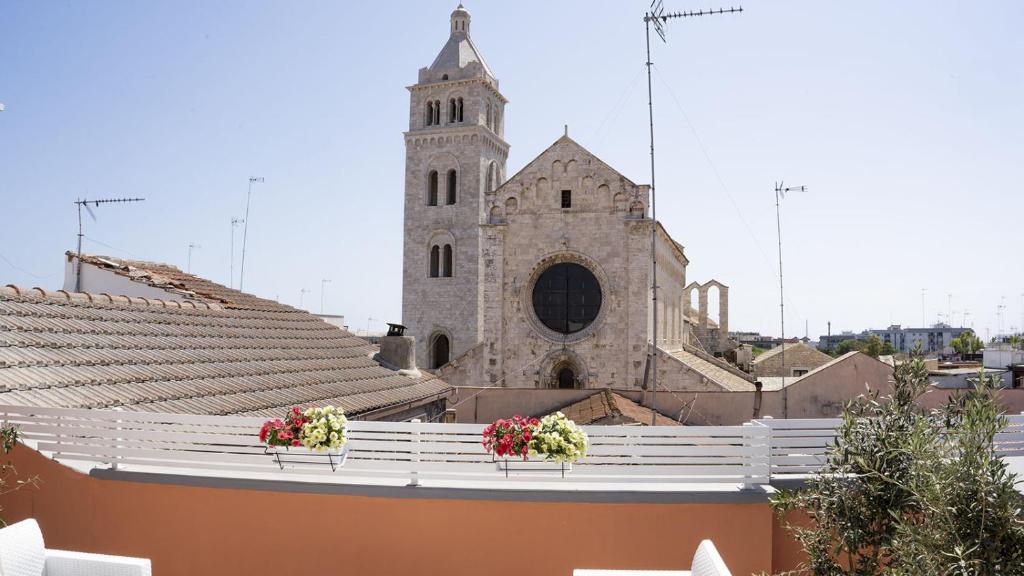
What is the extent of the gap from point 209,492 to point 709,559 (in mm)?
4745

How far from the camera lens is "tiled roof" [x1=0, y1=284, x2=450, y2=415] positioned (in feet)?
28.7

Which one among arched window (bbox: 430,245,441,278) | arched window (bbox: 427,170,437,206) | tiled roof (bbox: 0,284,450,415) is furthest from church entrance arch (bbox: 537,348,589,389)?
arched window (bbox: 427,170,437,206)

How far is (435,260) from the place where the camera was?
1681 inches

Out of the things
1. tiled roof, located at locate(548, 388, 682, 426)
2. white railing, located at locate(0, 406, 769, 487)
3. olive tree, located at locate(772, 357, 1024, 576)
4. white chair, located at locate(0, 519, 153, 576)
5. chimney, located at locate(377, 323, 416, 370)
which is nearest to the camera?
olive tree, located at locate(772, 357, 1024, 576)

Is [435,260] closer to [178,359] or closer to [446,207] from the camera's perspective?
[446,207]

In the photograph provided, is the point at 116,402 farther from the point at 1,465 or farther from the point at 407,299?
the point at 407,299

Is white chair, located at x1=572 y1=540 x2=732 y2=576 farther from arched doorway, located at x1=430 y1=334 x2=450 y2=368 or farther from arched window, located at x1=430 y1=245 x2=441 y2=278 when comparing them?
arched window, located at x1=430 y1=245 x2=441 y2=278

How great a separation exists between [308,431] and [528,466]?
7.17 feet

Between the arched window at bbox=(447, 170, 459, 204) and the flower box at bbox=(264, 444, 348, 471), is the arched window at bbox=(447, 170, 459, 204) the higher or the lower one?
the higher one

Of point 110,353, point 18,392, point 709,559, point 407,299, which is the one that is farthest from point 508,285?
point 709,559

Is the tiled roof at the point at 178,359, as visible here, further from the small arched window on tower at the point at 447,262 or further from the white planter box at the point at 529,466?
the small arched window on tower at the point at 447,262

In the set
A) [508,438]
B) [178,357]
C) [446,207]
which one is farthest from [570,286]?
[508,438]

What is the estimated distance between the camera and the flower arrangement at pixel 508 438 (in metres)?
6.50

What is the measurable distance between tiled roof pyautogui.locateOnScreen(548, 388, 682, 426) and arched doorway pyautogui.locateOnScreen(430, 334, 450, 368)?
66.3ft
